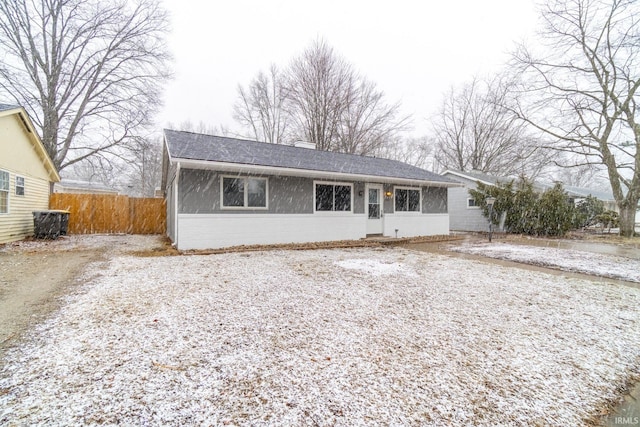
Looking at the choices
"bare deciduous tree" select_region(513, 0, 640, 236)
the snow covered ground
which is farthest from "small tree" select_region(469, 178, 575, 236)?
the snow covered ground

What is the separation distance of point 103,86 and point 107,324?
1750cm

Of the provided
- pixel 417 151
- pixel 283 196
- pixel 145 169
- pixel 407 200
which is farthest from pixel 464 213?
pixel 145 169

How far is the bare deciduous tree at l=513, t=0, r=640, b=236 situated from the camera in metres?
12.5

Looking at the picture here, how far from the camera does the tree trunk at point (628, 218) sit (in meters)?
13.1

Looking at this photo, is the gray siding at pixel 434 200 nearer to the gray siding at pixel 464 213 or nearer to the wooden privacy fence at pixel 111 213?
the gray siding at pixel 464 213

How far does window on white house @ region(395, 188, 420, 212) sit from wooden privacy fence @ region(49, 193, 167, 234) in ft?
36.4

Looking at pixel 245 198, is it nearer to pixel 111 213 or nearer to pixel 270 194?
pixel 270 194

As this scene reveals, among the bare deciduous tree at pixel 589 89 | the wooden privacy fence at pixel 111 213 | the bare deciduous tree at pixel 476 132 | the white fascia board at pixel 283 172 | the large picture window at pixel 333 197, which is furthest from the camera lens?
the bare deciduous tree at pixel 476 132

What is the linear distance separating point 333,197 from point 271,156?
8.58 feet

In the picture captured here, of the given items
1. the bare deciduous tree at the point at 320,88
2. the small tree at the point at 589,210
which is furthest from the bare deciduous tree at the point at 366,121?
the small tree at the point at 589,210

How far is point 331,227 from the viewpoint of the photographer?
10.1m

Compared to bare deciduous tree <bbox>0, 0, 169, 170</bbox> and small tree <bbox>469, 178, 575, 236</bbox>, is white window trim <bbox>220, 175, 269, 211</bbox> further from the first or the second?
small tree <bbox>469, 178, 575, 236</bbox>

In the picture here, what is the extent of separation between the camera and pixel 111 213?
13.0 m

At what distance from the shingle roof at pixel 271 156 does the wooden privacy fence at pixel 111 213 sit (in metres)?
5.47
